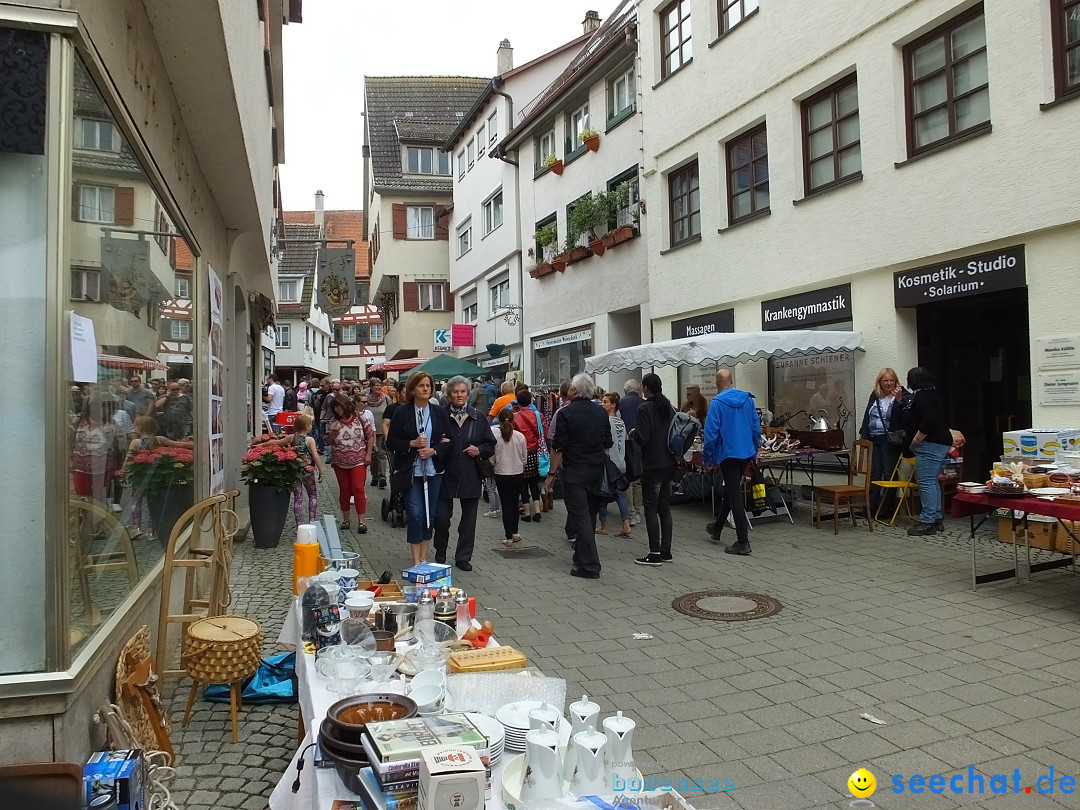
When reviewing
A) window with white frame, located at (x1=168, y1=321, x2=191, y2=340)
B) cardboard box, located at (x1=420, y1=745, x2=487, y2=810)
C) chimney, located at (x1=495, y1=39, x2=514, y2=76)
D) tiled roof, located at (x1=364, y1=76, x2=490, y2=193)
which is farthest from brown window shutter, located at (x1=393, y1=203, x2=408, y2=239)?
cardboard box, located at (x1=420, y1=745, x2=487, y2=810)

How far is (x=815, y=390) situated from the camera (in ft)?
39.0

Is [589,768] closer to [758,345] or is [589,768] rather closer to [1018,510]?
[1018,510]

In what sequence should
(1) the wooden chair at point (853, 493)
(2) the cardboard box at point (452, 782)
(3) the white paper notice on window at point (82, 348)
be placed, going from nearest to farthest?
1. (2) the cardboard box at point (452, 782)
2. (3) the white paper notice on window at point (82, 348)
3. (1) the wooden chair at point (853, 493)

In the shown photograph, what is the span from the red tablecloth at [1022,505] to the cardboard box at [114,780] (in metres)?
5.68

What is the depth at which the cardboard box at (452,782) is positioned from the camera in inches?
73.5

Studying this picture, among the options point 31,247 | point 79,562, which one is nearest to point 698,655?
point 79,562

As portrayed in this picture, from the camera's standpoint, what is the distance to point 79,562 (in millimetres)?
3242

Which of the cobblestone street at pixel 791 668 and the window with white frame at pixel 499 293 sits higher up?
the window with white frame at pixel 499 293

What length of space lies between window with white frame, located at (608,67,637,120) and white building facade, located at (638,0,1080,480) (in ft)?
3.88

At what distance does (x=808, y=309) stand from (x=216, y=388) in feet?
26.5

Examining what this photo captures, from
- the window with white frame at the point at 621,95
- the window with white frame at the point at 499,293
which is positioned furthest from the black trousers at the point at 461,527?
the window with white frame at the point at 499,293

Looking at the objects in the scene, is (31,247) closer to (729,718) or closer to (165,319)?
(165,319)

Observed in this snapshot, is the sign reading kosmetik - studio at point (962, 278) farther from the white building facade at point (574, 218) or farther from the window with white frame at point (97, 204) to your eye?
the window with white frame at point (97, 204)

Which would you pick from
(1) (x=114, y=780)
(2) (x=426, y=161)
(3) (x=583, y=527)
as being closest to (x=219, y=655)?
(1) (x=114, y=780)
